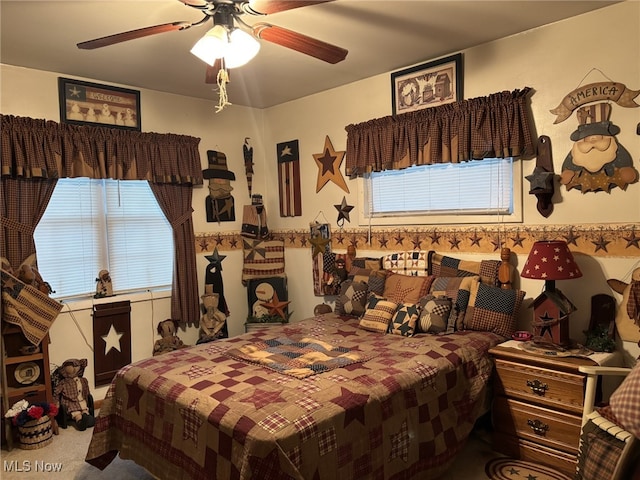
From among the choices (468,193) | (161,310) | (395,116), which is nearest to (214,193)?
(161,310)

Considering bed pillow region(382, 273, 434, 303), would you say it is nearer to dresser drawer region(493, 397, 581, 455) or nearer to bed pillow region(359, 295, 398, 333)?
bed pillow region(359, 295, 398, 333)

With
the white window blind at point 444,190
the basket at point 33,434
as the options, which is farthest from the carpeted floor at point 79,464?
the white window blind at point 444,190

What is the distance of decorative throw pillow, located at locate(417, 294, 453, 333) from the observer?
3.03m

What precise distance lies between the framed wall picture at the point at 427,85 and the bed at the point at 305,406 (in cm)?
147

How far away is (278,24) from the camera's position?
279 centimetres

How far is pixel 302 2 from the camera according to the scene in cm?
195

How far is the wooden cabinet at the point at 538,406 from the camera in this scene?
8.21ft

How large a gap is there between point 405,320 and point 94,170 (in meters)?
2.60

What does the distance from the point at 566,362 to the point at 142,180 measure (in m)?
3.37

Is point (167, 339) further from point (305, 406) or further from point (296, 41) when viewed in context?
point (296, 41)

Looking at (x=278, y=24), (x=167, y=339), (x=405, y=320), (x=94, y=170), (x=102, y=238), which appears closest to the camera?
(x=278, y=24)

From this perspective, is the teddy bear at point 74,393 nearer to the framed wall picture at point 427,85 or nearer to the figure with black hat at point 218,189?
the figure with black hat at point 218,189

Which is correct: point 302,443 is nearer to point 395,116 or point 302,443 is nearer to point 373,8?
point 373,8

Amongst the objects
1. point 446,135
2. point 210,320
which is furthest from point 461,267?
point 210,320
